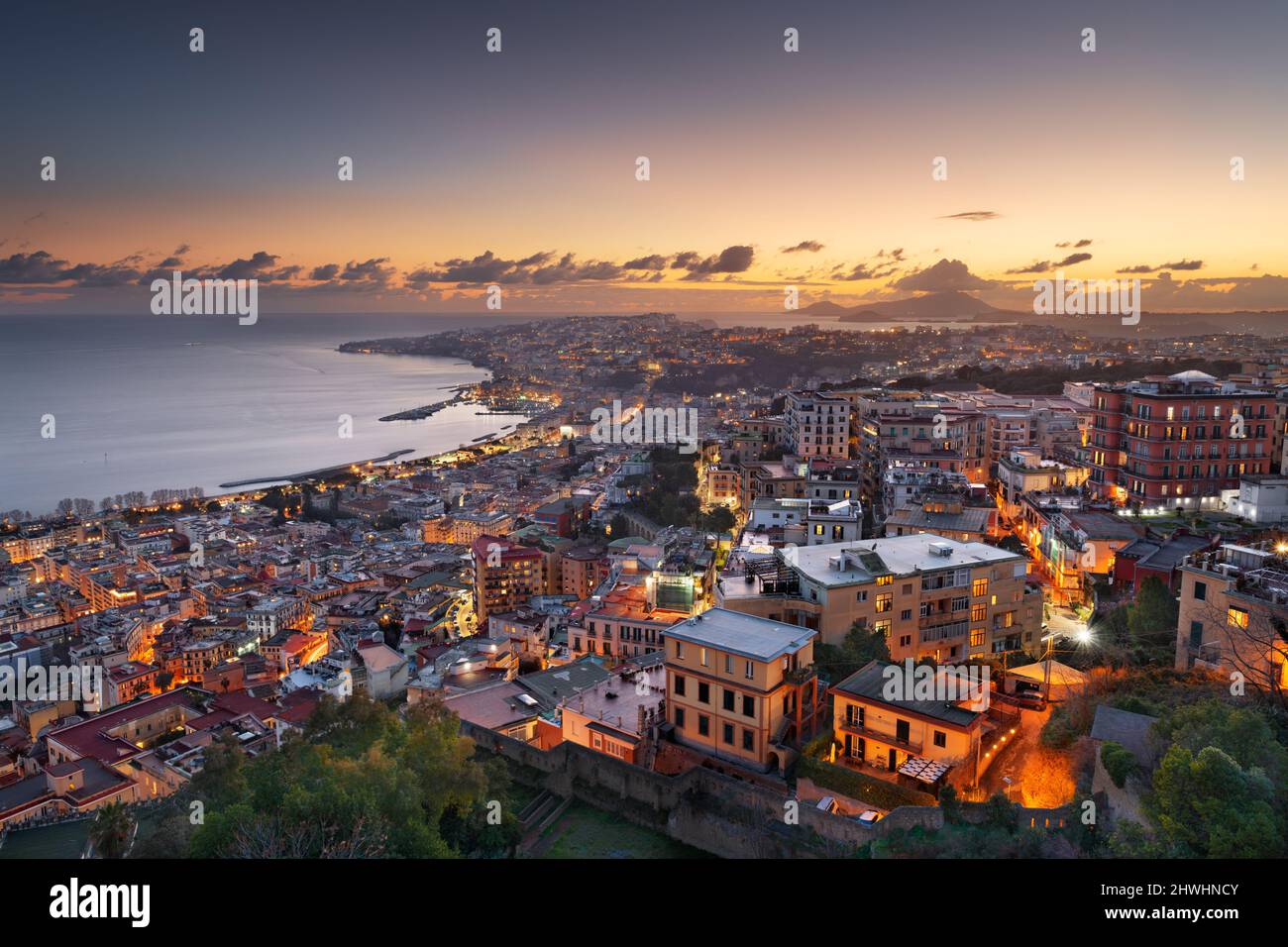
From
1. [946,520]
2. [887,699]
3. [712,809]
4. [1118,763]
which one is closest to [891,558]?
[887,699]

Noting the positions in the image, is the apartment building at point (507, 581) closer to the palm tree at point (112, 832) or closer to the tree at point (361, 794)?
the tree at point (361, 794)

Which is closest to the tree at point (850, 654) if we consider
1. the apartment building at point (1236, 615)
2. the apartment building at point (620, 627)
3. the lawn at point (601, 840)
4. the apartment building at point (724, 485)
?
the lawn at point (601, 840)

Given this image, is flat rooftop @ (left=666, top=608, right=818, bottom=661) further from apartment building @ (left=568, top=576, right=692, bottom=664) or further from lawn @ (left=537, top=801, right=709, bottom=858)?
apartment building @ (left=568, top=576, right=692, bottom=664)

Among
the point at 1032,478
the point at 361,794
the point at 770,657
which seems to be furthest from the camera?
the point at 1032,478

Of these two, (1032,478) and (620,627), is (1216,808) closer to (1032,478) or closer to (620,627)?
(620,627)

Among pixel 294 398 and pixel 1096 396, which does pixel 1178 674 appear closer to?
pixel 1096 396
